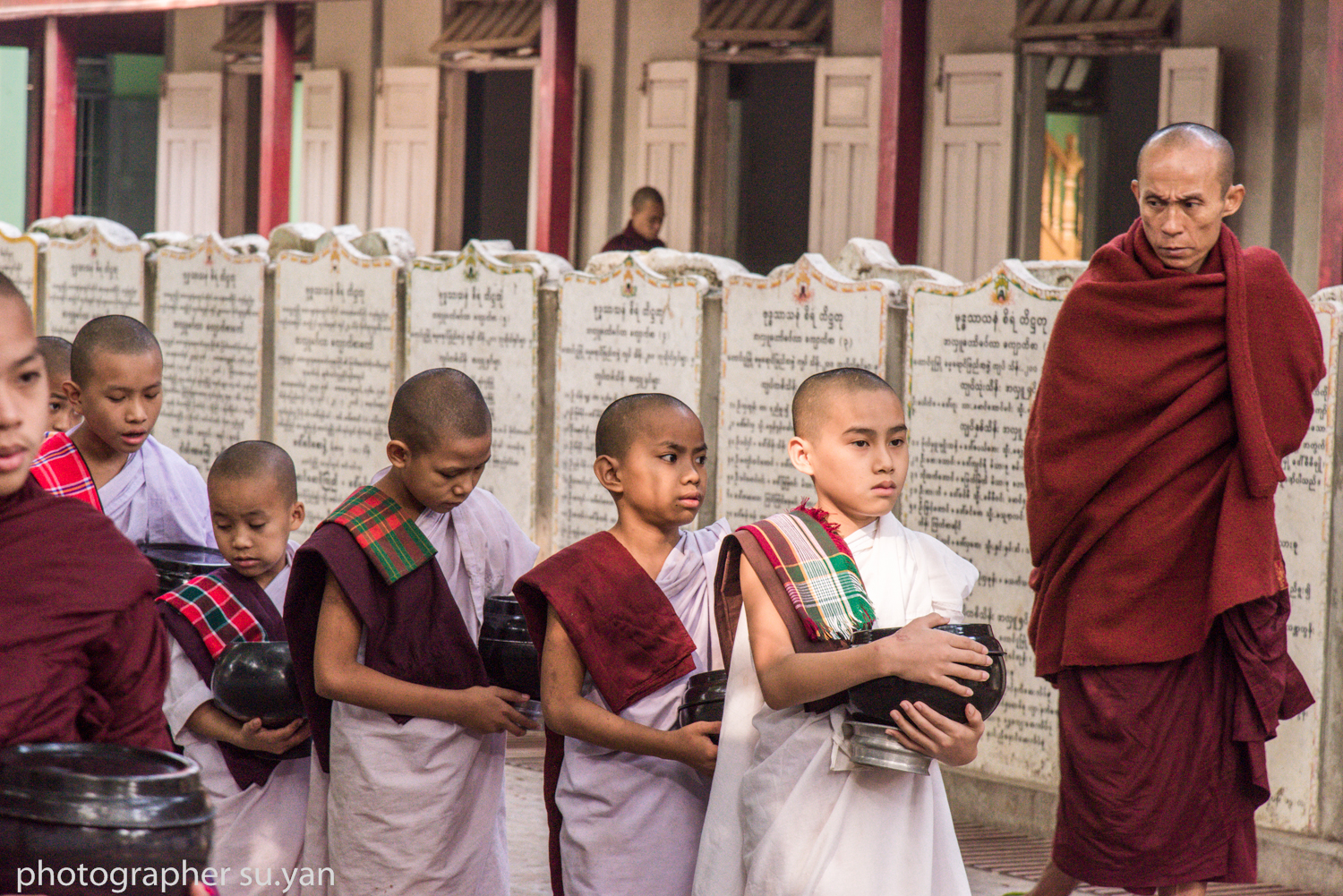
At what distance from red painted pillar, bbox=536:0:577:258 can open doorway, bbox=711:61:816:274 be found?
176 inches

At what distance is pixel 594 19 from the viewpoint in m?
12.3

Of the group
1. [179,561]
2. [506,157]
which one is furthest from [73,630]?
[506,157]

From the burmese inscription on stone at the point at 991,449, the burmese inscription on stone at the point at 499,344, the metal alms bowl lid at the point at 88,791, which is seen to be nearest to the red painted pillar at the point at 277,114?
the burmese inscription on stone at the point at 499,344

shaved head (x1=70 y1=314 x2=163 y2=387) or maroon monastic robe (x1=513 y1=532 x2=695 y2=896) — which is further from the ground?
shaved head (x1=70 y1=314 x2=163 y2=387)

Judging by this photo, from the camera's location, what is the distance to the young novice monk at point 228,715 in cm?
356

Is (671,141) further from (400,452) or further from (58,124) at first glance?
(400,452)

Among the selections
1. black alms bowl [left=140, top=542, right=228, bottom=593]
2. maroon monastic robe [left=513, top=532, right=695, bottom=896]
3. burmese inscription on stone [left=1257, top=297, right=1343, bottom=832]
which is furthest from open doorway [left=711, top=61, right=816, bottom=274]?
maroon monastic robe [left=513, top=532, right=695, bottom=896]

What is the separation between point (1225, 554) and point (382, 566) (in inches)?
69.8

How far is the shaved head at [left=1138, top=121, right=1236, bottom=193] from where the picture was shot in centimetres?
363

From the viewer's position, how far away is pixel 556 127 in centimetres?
1102

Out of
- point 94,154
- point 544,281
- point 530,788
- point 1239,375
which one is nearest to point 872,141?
point 544,281

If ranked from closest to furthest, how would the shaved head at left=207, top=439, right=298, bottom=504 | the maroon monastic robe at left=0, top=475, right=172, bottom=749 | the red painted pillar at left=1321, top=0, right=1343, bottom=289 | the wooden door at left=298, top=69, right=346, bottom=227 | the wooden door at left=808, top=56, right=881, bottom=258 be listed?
the maroon monastic robe at left=0, top=475, right=172, bottom=749, the shaved head at left=207, top=439, right=298, bottom=504, the red painted pillar at left=1321, top=0, right=1343, bottom=289, the wooden door at left=808, top=56, right=881, bottom=258, the wooden door at left=298, top=69, right=346, bottom=227

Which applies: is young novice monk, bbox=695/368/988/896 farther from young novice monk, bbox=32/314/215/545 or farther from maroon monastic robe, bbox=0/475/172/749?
young novice monk, bbox=32/314/215/545

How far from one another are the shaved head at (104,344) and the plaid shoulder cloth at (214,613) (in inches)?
31.9
